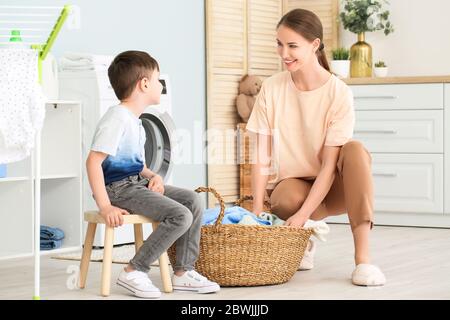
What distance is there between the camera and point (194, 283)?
9.54 feet

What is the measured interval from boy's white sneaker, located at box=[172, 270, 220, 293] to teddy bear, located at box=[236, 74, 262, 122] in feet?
8.62

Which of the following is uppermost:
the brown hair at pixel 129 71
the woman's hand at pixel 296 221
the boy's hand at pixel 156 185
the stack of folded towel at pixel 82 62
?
the stack of folded towel at pixel 82 62

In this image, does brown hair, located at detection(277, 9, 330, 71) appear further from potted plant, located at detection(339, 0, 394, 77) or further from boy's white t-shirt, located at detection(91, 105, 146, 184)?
potted plant, located at detection(339, 0, 394, 77)

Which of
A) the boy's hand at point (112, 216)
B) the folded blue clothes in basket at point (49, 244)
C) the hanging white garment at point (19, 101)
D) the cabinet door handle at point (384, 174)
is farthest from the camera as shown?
the cabinet door handle at point (384, 174)

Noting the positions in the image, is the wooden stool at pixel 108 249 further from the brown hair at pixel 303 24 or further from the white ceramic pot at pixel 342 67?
the white ceramic pot at pixel 342 67

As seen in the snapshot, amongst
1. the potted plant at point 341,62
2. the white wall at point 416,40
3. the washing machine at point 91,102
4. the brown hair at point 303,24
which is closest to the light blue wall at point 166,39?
the washing machine at point 91,102

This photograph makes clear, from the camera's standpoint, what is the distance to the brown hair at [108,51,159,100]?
2.96 meters

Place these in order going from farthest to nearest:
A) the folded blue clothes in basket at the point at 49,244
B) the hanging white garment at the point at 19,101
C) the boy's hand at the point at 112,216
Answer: the folded blue clothes in basket at the point at 49,244 < the boy's hand at the point at 112,216 < the hanging white garment at the point at 19,101

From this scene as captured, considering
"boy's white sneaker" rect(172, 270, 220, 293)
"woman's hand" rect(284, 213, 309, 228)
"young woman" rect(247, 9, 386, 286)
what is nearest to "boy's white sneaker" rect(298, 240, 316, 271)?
"young woman" rect(247, 9, 386, 286)

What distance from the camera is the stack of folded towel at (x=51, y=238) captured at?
4094 millimetres

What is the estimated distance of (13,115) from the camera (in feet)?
8.42

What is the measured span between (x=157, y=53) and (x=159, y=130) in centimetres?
62

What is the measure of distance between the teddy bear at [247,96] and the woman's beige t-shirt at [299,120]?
2064 millimetres

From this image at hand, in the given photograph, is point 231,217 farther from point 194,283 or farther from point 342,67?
point 342,67
